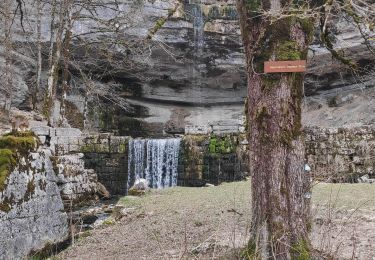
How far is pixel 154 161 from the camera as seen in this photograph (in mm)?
15344

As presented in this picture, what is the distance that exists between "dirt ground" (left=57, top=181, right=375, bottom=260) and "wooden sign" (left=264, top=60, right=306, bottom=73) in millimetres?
1353

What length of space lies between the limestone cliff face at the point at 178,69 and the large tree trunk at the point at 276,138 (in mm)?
14784

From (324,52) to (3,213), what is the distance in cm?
1798

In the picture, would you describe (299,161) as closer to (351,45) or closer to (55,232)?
(55,232)

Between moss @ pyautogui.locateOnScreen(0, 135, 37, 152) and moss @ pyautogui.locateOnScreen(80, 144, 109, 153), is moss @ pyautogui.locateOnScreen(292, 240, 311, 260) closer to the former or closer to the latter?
moss @ pyautogui.locateOnScreen(0, 135, 37, 152)

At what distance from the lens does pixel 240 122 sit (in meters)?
14.3

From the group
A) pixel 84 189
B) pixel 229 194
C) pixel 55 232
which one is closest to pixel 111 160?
pixel 84 189

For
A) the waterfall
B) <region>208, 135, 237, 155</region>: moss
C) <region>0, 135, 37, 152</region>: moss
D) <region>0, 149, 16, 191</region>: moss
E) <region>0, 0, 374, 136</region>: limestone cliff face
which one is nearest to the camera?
<region>0, 149, 16, 191</region>: moss

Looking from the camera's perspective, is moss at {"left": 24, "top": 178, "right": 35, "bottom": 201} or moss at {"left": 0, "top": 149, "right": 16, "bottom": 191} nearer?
moss at {"left": 0, "top": 149, "right": 16, "bottom": 191}

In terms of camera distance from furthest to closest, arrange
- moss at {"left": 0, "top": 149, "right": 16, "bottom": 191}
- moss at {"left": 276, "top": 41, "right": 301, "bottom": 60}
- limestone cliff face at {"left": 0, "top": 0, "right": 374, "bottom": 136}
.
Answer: limestone cliff face at {"left": 0, "top": 0, "right": 374, "bottom": 136} → moss at {"left": 0, "top": 149, "right": 16, "bottom": 191} → moss at {"left": 276, "top": 41, "right": 301, "bottom": 60}

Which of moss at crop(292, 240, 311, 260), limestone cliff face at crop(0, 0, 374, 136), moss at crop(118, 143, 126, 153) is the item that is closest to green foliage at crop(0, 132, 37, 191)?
moss at crop(292, 240, 311, 260)

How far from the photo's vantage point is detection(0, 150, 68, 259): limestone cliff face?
4855 millimetres

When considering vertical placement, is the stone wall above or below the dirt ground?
above

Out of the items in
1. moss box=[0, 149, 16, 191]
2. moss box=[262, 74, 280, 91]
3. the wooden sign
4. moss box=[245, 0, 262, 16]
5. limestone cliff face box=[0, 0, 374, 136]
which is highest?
limestone cliff face box=[0, 0, 374, 136]
